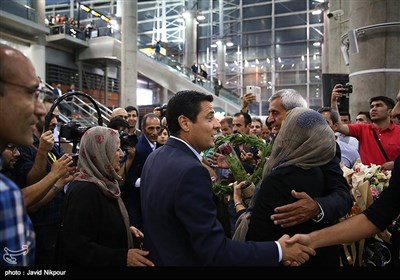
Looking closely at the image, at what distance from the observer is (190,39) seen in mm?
26094

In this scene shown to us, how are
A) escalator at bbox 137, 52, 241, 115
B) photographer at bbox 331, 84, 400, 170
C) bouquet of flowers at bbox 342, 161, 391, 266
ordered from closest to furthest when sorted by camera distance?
1. bouquet of flowers at bbox 342, 161, 391, 266
2. photographer at bbox 331, 84, 400, 170
3. escalator at bbox 137, 52, 241, 115

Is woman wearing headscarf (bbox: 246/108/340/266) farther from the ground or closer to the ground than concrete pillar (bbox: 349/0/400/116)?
closer to the ground

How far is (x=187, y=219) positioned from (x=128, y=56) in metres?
15.9

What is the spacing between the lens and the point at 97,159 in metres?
2.28

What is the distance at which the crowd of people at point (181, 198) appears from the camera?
120 centimetres

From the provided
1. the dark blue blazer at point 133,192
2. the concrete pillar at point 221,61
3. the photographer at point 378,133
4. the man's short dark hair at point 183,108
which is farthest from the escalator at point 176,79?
the man's short dark hair at point 183,108

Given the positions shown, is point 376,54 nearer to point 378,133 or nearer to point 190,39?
point 378,133

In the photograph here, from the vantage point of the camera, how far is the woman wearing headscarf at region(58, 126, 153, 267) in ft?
6.56

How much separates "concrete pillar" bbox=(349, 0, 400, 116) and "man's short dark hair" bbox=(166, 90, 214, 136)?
5.02 meters

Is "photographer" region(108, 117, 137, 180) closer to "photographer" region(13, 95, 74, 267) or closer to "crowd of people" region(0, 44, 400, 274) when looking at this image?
"photographer" region(13, 95, 74, 267)

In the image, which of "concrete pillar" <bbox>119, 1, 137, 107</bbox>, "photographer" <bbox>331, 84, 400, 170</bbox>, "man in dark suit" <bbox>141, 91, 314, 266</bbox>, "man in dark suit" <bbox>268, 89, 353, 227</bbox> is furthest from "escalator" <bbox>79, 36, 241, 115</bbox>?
"man in dark suit" <bbox>141, 91, 314, 266</bbox>

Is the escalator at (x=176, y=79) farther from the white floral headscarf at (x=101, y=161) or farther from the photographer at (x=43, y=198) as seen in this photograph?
the white floral headscarf at (x=101, y=161)

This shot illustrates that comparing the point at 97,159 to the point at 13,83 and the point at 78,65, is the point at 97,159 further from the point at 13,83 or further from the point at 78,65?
the point at 78,65

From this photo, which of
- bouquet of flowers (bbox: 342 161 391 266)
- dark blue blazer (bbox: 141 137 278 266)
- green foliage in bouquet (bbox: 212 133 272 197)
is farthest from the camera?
bouquet of flowers (bbox: 342 161 391 266)
